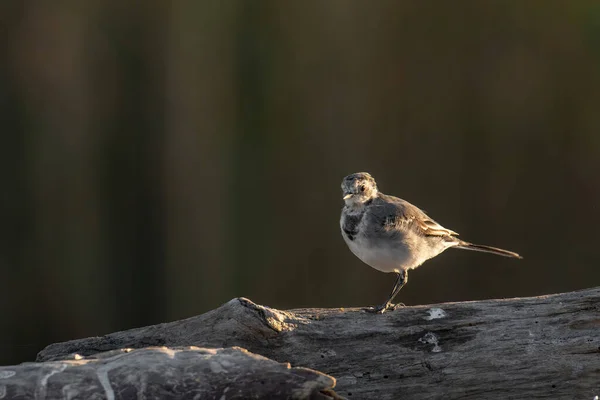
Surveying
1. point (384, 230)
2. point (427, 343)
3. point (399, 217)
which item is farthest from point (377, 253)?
point (427, 343)

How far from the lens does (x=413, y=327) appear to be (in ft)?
11.1

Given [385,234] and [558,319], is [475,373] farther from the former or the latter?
[385,234]

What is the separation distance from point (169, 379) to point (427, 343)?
1.08 m

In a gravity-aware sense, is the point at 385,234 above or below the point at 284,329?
above

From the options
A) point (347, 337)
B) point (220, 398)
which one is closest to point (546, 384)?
point (347, 337)

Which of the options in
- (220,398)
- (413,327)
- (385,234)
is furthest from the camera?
(385,234)

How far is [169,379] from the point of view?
270 cm

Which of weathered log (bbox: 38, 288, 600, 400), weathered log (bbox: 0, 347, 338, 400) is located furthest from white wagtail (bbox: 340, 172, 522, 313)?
weathered log (bbox: 0, 347, 338, 400)

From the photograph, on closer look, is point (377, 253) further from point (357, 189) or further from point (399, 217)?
point (357, 189)

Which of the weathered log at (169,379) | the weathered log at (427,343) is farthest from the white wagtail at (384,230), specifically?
the weathered log at (169,379)

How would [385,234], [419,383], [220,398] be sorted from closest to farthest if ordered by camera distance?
[220,398], [419,383], [385,234]

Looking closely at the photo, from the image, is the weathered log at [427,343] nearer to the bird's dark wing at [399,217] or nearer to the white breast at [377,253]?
the white breast at [377,253]

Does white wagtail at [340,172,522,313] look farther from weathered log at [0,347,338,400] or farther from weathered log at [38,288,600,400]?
weathered log at [0,347,338,400]

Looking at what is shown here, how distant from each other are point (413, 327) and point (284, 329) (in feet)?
1.64
